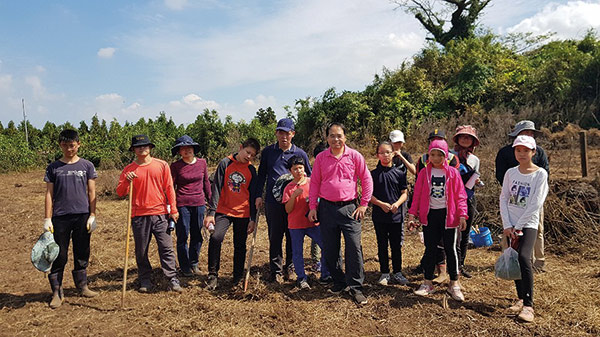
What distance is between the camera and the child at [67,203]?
14.5 ft

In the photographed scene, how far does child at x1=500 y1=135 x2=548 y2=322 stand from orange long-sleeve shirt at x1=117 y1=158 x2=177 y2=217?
3.60 metres

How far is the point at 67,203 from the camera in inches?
174

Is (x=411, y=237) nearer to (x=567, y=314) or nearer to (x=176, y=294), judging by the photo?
(x=567, y=314)

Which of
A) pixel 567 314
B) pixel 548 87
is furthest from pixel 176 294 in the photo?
pixel 548 87

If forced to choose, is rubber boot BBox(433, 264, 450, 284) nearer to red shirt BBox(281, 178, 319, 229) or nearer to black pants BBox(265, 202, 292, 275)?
red shirt BBox(281, 178, 319, 229)

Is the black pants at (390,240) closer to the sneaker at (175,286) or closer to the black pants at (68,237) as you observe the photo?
the sneaker at (175,286)

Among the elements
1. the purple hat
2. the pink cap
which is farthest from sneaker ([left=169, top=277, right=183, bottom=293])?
the pink cap

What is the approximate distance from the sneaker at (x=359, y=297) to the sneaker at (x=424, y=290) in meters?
0.61

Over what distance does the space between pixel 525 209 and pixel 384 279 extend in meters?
1.77

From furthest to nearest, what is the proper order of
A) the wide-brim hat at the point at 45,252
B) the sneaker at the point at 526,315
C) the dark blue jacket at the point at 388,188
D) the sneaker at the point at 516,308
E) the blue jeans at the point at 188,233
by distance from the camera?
1. the blue jeans at the point at 188,233
2. the dark blue jacket at the point at 388,188
3. the wide-brim hat at the point at 45,252
4. the sneaker at the point at 516,308
5. the sneaker at the point at 526,315

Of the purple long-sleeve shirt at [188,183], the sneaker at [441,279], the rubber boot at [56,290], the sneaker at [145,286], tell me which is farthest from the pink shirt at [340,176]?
the rubber boot at [56,290]

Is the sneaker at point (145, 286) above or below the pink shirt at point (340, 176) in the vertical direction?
below

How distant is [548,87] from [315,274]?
13.8m

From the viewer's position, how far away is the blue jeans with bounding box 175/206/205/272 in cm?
528
